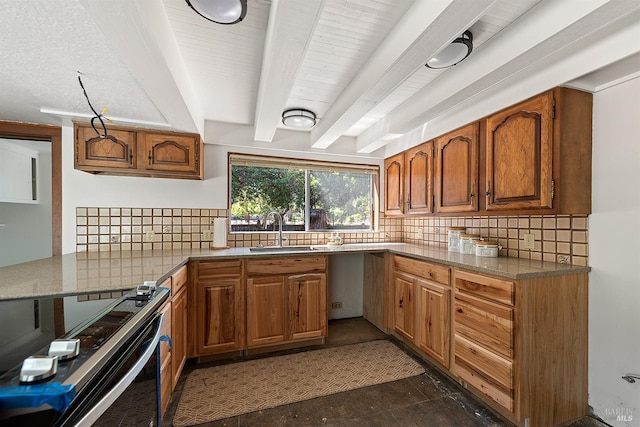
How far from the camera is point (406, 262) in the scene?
2475 mm

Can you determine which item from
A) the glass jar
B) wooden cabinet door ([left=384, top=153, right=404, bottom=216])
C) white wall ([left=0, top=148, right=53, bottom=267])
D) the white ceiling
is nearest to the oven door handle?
the white ceiling

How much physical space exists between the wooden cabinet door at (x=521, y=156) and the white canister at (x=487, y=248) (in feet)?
1.14

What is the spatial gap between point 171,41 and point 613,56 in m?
2.34

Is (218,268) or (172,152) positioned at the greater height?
(172,152)

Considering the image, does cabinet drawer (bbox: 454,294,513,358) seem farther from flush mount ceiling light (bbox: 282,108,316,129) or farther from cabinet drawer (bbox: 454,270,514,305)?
flush mount ceiling light (bbox: 282,108,316,129)

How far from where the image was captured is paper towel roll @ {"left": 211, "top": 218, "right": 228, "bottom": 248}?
8.61ft

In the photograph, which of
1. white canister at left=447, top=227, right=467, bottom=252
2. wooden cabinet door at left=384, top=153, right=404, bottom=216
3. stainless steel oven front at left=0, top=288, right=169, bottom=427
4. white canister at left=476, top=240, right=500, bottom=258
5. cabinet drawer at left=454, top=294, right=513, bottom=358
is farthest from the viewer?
wooden cabinet door at left=384, top=153, right=404, bottom=216

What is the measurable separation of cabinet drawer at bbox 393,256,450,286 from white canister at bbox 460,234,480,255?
0.43 m

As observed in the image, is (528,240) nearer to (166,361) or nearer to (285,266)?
(285,266)

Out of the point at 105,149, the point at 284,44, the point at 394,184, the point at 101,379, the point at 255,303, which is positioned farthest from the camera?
the point at 394,184

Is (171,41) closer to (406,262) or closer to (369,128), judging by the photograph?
(369,128)

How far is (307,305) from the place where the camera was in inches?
98.3

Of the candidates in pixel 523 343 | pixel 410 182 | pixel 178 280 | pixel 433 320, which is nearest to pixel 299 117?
pixel 410 182

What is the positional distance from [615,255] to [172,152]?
3316 mm
